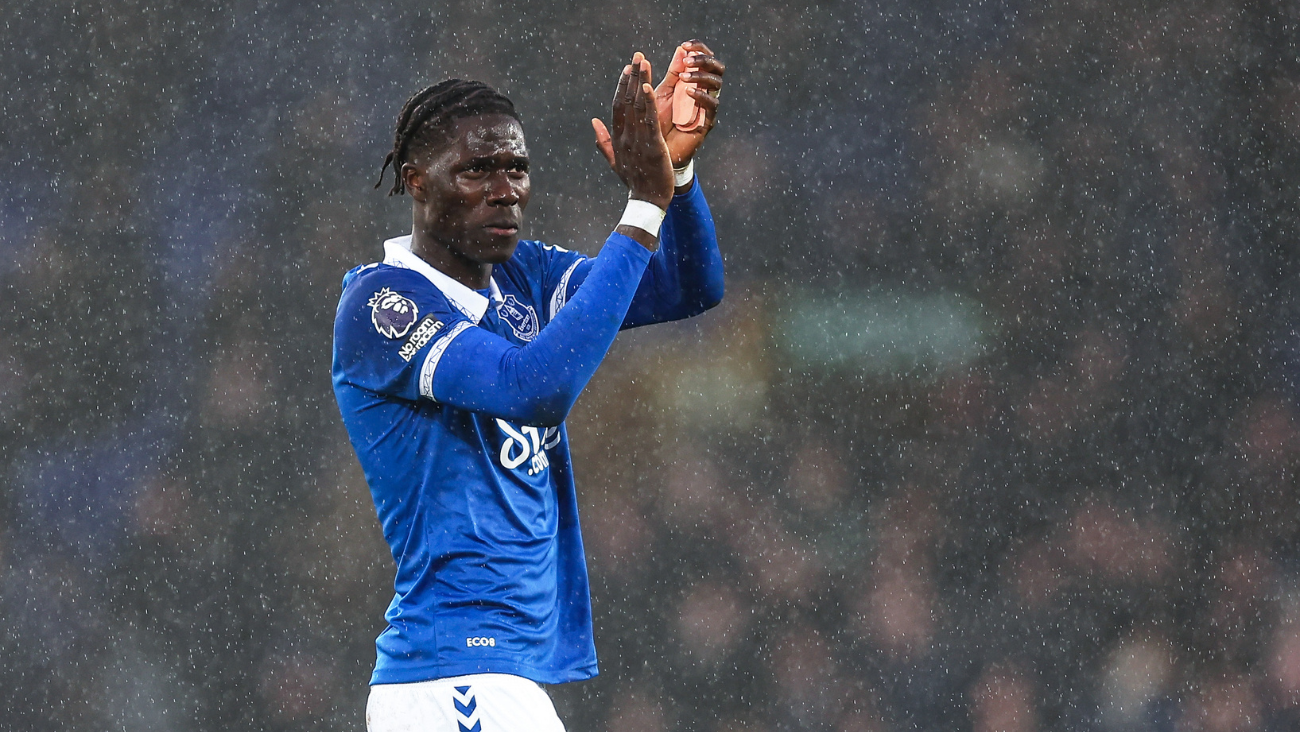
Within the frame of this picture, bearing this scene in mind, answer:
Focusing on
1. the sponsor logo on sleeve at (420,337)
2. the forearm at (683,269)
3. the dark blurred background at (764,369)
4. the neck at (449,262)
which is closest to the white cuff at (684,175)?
the forearm at (683,269)

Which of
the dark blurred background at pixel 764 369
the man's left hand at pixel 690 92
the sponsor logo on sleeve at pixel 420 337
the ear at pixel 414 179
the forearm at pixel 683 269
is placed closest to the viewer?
the sponsor logo on sleeve at pixel 420 337

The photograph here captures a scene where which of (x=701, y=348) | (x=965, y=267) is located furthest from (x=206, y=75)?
(x=965, y=267)

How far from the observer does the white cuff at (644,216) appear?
2.37 meters

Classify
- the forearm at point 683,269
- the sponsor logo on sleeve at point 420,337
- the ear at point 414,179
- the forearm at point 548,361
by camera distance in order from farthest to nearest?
the forearm at point 683,269 < the ear at point 414,179 < the sponsor logo on sleeve at point 420,337 < the forearm at point 548,361

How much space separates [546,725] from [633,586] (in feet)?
11.5

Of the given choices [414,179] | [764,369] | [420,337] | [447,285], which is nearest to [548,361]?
[420,337]

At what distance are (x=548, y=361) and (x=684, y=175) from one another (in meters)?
0.54

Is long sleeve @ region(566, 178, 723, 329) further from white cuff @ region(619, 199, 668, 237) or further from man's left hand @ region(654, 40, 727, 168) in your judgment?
white cuff @ region(619, 199, 668, 237)

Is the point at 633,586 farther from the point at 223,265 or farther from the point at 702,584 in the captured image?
the point at 223,265

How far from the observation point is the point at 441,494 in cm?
239

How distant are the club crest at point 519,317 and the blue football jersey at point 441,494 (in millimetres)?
70

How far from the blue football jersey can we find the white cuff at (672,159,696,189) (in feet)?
1.37

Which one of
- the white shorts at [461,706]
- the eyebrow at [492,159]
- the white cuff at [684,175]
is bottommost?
the white shorts at [461,706]

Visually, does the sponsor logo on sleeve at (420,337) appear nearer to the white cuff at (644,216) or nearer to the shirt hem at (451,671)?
the white cuff at (644,216)
